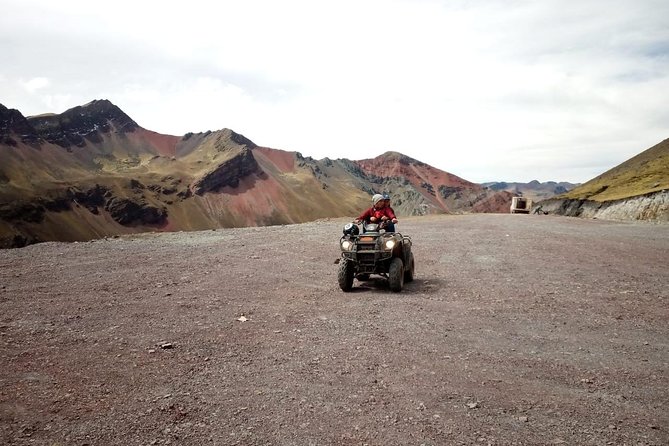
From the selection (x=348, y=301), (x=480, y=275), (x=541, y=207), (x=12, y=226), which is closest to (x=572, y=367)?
(x=348, y=301)

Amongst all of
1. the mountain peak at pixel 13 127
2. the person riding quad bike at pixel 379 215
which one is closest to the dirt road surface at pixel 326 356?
the person riding quad bike at pixel 379 215

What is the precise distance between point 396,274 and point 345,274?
4.30 ft

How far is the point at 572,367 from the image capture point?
689 centimetres

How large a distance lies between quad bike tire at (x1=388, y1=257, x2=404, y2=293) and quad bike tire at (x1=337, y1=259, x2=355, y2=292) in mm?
996

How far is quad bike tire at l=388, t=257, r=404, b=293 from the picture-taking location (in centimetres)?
1164

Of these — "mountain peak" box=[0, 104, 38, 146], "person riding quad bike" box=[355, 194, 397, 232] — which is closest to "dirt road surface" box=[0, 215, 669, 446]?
"person riding quad bike" box=[355, 194, 397, 232]

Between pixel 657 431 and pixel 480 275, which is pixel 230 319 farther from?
pixel 480 275

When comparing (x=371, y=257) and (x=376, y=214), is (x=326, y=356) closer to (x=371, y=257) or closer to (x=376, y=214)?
(x=371, y=257)

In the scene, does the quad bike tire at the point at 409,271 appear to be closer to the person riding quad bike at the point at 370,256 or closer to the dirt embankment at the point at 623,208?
the person riding quad bike at the point at 370,256

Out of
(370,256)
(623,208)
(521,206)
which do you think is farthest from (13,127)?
(370,256)

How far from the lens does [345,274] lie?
1172 centimetres

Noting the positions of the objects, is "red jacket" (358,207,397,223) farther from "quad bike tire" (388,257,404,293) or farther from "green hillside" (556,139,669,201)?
"green hillside" (556,139,669,201)

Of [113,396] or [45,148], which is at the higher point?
[45,148]

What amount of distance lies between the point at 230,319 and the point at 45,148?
22199cm
